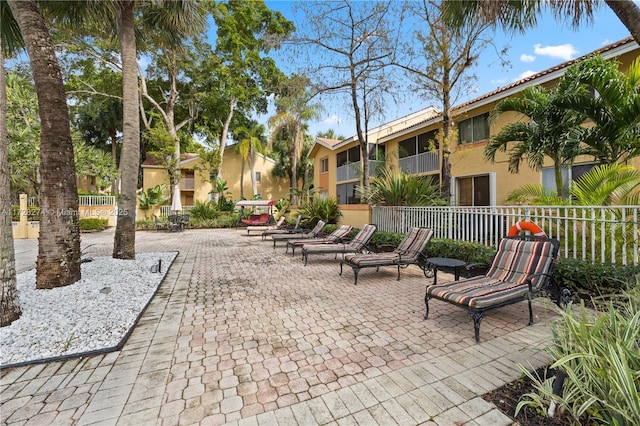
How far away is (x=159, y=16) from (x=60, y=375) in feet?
32.0

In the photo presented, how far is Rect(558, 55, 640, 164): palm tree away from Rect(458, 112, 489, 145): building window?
297 inches

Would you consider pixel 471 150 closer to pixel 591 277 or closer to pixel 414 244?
pixel 414 244

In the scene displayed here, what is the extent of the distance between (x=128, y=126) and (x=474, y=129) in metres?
13.9

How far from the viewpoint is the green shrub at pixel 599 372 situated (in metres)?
1.79

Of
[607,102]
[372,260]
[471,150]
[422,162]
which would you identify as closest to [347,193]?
[422,162]

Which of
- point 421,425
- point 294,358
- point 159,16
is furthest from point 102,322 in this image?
point 159,16

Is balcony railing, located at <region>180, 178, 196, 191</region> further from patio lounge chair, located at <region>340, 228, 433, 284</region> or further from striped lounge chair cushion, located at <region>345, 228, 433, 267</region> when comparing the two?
striped lounge chair cushion, located at <region>345, 228, 433, 267</region>

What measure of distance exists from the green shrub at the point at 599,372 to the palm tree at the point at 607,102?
4.50m

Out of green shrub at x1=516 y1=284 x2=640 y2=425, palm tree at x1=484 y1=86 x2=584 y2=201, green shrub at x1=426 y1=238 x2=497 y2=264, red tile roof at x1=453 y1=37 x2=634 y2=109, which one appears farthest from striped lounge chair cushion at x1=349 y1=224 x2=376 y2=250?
red tile roof at x1=453 y1=37 x2=634 y2=109

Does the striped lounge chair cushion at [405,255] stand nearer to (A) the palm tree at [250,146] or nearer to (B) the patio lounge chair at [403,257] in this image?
(B) the patio lounge chair at [403,257]

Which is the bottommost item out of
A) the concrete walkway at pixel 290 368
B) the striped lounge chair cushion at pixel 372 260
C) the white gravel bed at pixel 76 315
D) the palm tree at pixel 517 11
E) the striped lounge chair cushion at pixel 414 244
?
the concrete walkway at pixel 290 368

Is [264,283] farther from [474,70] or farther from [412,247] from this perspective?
[474,70]

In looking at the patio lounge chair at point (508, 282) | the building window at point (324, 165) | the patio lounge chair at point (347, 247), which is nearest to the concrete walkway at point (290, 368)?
the patio lounge chair at point (508, 282)

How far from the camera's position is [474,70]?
33.1 feet
